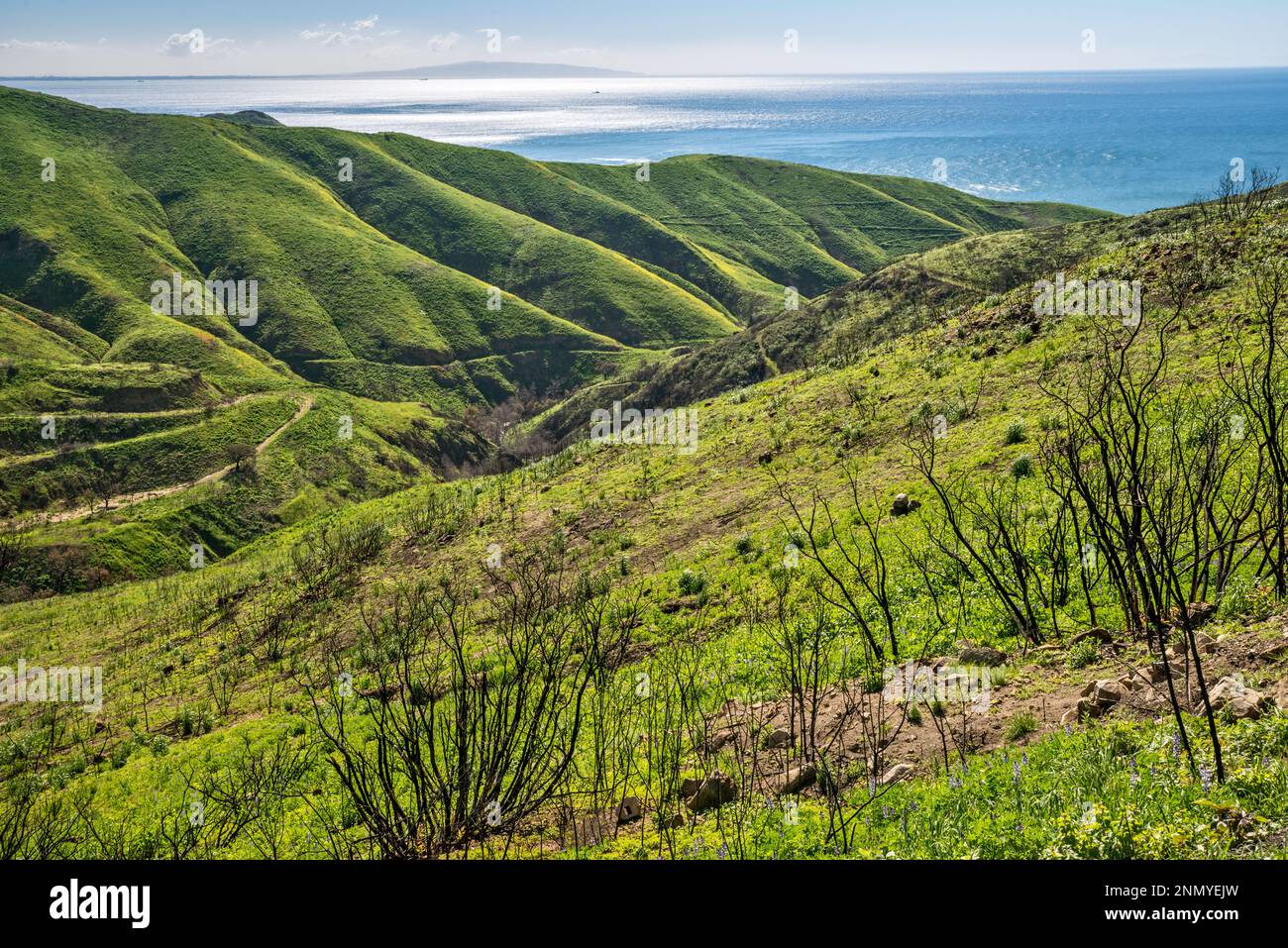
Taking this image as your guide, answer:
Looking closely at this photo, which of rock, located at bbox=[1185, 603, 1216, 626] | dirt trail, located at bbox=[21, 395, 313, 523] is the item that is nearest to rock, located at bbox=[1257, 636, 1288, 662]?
rock, located at bbox=[1185, 603, 1216, 626]

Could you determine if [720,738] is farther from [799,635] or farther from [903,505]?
[903,505]

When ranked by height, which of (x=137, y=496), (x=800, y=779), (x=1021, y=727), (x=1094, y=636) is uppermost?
(x=1094, y=636)

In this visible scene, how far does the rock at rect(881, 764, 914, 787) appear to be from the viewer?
7.16 metres

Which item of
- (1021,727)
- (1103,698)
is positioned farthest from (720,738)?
(1103,698)

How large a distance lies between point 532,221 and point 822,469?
143982 mm

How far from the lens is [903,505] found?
17859 millimetres

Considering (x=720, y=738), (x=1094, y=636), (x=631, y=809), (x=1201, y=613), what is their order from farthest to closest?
1. (x=720, y=738)
2. (x=1094, y=636)
3. (x=1201, y=613)
4. (x=631, y=809)

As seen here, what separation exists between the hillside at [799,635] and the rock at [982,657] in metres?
0.05

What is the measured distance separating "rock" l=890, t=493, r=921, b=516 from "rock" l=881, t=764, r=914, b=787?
1108 cm

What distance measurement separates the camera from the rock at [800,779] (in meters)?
7.36

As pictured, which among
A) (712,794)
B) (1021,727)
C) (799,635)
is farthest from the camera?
(799,635)

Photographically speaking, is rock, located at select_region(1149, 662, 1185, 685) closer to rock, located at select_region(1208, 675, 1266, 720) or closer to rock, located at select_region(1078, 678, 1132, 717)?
rock, located at select_region(1078, 678, 1132, 717)

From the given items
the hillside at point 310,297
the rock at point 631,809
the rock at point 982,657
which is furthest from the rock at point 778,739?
the hillside at point 310,297

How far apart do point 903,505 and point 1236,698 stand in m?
11.8
